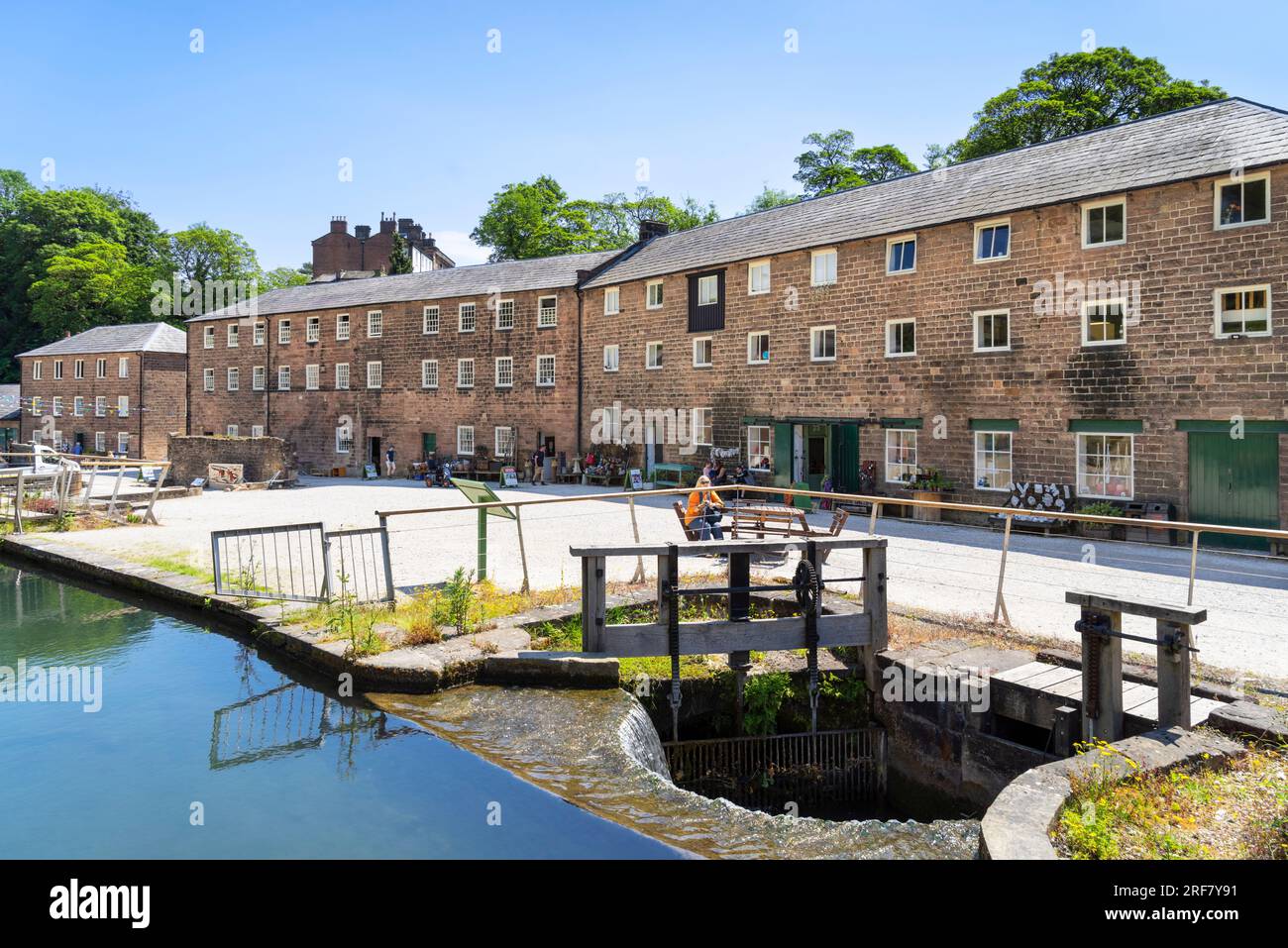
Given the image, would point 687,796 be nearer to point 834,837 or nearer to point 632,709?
point 834,837

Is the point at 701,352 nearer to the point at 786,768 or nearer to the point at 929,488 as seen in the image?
the point at 929,488

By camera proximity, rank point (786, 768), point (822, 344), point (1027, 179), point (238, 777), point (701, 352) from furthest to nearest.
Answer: point (701, 352), point (822, 344), point (1027, 179), point (786, 768), point (238, 777)

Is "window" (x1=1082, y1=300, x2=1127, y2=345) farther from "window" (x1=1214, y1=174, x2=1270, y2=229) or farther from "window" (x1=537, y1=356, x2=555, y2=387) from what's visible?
"window" (x1=537, y1=356, x2=555, y2=387)

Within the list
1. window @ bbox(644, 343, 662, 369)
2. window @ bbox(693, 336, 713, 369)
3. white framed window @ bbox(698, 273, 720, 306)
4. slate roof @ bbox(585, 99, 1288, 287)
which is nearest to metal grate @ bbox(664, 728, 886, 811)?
slate roof @ bbox(585, 99, 1288, 287)

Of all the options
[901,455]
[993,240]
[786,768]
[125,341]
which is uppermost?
[125,341]

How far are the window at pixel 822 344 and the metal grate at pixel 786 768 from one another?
1663 cm

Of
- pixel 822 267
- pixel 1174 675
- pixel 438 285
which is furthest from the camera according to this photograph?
pixel 438 285

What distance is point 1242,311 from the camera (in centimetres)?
1573

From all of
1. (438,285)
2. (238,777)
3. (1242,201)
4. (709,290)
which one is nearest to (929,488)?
(1242,201)

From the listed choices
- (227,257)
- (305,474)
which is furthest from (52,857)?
(227,257)

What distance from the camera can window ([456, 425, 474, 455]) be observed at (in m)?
34.5

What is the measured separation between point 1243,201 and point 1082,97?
23.9 metres

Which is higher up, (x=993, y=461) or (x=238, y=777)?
(x=993, y=461)

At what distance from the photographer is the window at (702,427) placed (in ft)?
86.3
